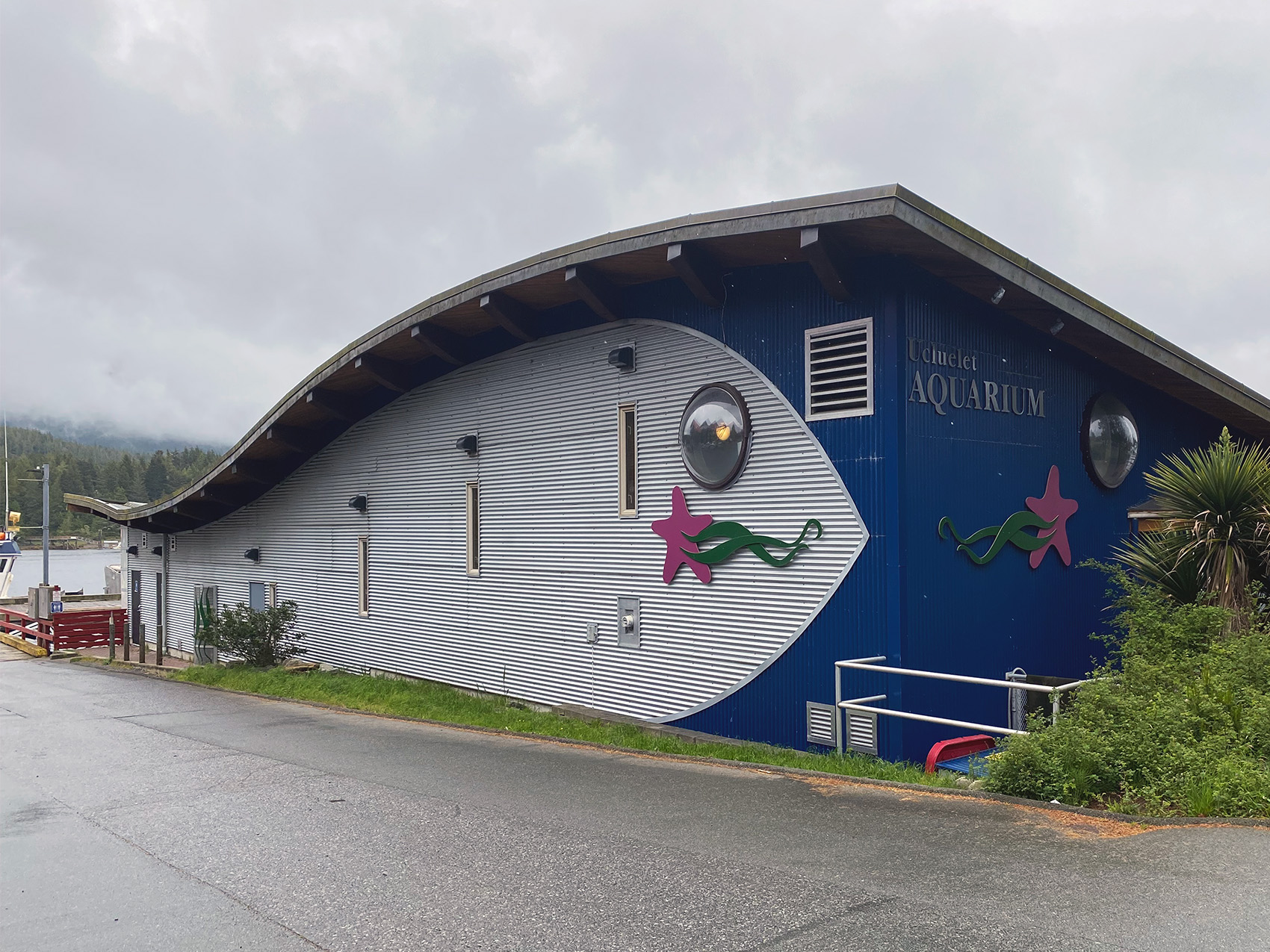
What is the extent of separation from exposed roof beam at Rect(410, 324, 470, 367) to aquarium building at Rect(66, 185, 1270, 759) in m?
0.06

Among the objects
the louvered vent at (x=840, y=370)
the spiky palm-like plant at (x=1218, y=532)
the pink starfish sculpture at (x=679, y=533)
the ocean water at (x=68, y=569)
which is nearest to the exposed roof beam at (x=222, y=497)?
the pink starfish sculpture at (x=679, y=533)

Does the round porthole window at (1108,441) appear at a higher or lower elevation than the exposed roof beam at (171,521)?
higher

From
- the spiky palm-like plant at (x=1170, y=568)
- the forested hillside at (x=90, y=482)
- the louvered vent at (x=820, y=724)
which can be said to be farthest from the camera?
the forested hillside at (x=90, y=482)

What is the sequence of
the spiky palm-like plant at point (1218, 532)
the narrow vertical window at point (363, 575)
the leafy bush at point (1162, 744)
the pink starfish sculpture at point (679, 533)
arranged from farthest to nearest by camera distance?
the narrow vertical window at point (363, 575) < the pink starfish sculpture at point (679, 533) < the spiky palm-like plant at point (1218, 532) < the leafy bush at point (1162, 744)

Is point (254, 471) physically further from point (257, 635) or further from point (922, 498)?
point (922, 498)

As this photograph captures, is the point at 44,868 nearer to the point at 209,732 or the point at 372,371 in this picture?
the point at 209,732

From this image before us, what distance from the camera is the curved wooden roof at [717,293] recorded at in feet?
34.3

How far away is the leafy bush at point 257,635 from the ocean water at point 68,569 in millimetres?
56892

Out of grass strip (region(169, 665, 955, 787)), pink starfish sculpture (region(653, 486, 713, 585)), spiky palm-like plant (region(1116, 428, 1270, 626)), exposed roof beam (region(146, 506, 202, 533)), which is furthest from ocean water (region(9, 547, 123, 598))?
spiky palm-like plant (region(1116, 428, 1270, 626))

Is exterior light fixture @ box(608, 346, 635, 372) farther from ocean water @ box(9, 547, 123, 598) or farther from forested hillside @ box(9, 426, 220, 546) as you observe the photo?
forested hillside @ box(9, 426, 220, 546)

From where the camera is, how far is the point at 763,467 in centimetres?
1207

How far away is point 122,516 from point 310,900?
25.9 meters

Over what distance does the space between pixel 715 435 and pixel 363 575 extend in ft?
32.5

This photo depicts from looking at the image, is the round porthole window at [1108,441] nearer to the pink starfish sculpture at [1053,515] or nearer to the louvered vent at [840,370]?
the pink starfish sculpture at [1053,515]
